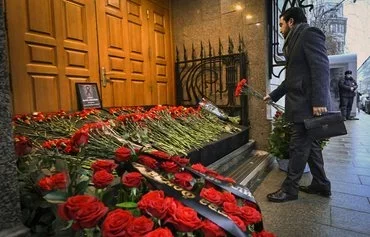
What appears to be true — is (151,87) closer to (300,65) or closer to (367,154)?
(300,65)

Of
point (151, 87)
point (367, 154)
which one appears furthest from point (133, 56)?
point (367, 154)

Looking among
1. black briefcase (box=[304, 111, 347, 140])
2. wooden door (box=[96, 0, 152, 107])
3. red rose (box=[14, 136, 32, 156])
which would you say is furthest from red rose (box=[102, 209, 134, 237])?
wooden door (box=[96, 0, 152, 107])

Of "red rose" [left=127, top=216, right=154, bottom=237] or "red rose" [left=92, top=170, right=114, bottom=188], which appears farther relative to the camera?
"red rose" [left=92, top=170, right=114, bottom=188]

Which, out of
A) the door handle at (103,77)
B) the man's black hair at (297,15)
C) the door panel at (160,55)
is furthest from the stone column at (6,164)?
the door panel at (160,55)

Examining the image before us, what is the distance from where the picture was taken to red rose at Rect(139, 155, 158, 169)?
38.0 inches

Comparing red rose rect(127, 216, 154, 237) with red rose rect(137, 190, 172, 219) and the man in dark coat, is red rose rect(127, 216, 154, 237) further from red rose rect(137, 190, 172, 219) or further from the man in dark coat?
the man in dark coat

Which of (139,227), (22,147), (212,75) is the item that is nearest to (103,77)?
(212,75)

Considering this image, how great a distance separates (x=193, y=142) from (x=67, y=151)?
4.24ft

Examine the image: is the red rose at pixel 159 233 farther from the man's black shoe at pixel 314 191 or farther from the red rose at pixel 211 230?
the man's black shoe at pixel 314 191

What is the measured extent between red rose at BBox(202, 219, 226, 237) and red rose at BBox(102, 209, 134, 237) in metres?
0.19

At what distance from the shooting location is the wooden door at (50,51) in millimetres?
2393

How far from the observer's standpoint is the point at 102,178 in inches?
30.8

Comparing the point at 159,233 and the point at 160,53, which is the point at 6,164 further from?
the point at 160,53

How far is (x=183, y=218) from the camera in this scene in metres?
0.64
